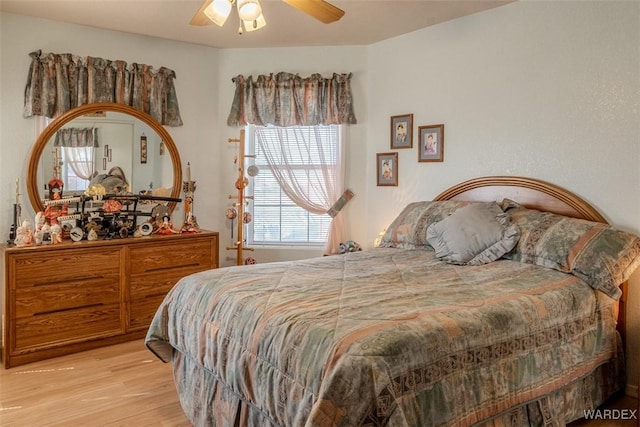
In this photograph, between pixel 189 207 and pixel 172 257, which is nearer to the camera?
pixel 172 257

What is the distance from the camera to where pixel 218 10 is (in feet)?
7.20

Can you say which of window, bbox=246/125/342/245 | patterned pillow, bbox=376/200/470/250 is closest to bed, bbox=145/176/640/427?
patterned pillow, bbox=376/200/470/250

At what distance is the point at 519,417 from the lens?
1.89 metres

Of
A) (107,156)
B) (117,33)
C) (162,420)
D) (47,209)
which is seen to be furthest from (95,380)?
(117,33)

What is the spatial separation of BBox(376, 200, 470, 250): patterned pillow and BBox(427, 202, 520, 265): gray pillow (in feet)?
0.87

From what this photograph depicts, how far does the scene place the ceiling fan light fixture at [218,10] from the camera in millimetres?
2164

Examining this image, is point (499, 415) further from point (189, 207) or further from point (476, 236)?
point (189, 207)

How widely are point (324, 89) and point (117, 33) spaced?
181cm

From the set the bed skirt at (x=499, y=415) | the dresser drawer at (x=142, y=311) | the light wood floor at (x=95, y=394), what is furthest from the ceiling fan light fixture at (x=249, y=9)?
the dresser drawer at (x=142, y=311)

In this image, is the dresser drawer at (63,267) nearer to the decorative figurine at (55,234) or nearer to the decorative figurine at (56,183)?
the decorative figurine at (55,234)

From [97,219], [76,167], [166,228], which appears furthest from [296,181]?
[76,167]

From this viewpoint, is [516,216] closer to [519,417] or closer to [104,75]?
[519,417]

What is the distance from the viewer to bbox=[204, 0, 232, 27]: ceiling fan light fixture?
2164 millimetres

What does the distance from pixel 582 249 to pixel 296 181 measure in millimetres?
2568
